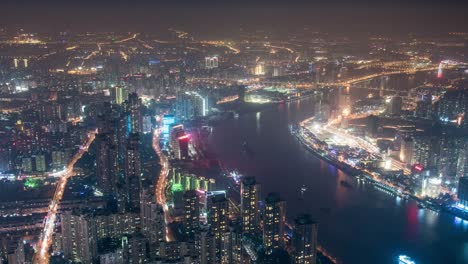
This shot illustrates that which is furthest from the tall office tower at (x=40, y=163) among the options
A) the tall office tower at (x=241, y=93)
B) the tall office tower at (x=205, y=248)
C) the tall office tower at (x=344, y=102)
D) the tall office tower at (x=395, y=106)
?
the tall office tower at (x=395, y=106)

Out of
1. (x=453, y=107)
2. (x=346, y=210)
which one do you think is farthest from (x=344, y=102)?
(x=346, y=210)

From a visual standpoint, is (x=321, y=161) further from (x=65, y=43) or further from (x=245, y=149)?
(x=65, y=43)

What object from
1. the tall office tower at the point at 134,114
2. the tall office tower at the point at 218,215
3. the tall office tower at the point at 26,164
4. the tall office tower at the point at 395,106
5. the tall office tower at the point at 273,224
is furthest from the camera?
the tall office tower at the point at 395,106

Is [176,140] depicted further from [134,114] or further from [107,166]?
[107,166]

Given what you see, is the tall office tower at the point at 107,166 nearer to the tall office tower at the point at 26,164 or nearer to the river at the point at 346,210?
the tall office tower at the point at 26,164

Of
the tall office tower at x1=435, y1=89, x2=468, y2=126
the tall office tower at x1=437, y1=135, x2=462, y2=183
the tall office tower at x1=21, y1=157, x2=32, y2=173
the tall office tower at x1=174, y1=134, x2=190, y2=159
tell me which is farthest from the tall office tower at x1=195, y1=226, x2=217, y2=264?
the tall office tower at x1=435, y1=89, x2=468, y2=126

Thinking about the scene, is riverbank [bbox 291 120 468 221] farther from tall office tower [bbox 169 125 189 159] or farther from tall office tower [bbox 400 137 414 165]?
tall office tower [bbox 169 125 189 159]

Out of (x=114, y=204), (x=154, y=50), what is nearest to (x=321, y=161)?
(x=114, y=204)
